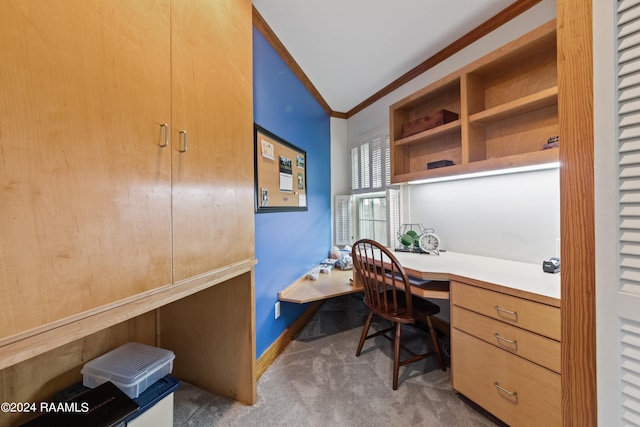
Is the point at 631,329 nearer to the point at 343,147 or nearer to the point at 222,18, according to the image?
the point at 222,18

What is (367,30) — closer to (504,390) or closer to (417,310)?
(417,310)

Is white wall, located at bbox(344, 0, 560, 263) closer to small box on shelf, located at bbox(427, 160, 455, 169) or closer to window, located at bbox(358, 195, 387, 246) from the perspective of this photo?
small box on shelf, located at bbox(427, 160, 455, 169)

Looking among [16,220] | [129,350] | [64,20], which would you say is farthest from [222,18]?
[129,350]

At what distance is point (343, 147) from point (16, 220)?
3.22m

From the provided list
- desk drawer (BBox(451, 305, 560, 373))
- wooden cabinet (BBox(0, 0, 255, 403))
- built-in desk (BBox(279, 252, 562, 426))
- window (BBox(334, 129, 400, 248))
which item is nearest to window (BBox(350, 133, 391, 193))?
window (BBox(334, 129, 400, 248))

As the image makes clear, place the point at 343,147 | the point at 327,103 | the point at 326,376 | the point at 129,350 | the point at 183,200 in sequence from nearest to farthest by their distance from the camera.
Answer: the point at 183,200, the point at 129,350, the point at 326,376, the point at 327,103, the point at 343,147

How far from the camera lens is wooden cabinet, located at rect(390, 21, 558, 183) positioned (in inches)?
57.7

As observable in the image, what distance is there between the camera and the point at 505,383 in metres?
1.20

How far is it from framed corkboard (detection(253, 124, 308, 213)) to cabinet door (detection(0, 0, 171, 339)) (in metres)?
0.91

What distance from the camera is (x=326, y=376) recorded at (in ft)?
5.47

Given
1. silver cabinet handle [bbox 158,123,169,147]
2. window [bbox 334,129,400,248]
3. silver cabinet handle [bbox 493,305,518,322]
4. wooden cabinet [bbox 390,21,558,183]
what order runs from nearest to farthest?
silver cabinet handle [bbox 158,123,169,147] < silver cabinet handle [bbox 493,305,518,322] < wooden cabinet [bbox 390,21,558,183] < window [bbox 334,129,400,248]

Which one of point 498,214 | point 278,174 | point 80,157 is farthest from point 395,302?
point 80,157

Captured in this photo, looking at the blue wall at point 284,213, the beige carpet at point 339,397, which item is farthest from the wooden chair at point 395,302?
the blue wall at point 284,213

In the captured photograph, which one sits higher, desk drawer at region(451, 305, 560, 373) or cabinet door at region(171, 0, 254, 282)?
cabinet door at region(171, 0, 254, 282)
